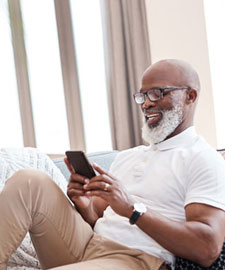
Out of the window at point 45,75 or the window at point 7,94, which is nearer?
the window at point 45,75

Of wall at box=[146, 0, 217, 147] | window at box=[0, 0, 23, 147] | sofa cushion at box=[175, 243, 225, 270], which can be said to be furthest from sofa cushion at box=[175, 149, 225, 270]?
window at box=[0, 0, 23, 147]

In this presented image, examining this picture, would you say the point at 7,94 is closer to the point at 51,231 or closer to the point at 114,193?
the point at 51,231

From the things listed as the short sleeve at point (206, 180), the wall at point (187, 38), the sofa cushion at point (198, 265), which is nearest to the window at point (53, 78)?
the wall at point (187, 38)

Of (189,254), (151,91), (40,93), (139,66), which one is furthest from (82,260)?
(40,93)

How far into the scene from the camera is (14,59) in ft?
17.6

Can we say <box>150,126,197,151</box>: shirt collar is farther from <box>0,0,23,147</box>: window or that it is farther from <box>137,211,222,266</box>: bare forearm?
<box>0,0,23,147</box>: window

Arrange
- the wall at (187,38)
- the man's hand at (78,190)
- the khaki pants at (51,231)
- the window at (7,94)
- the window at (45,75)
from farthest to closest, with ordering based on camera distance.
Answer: the window at (7,94) → the window at (45,75) → the wall at (187,38) → the man's hand at (78,190) → the khaki pants at (51,231)

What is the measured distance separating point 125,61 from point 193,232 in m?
2.28

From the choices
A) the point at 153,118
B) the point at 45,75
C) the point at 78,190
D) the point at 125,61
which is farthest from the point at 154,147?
the point at 45,75

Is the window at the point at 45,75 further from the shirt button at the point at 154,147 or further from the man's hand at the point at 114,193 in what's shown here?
the man's hand at the point at 114,193

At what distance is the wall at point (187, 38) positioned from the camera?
298cm

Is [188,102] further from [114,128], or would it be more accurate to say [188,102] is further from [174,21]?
[114,128]

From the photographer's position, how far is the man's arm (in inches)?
49.4

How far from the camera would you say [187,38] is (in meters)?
3.03
